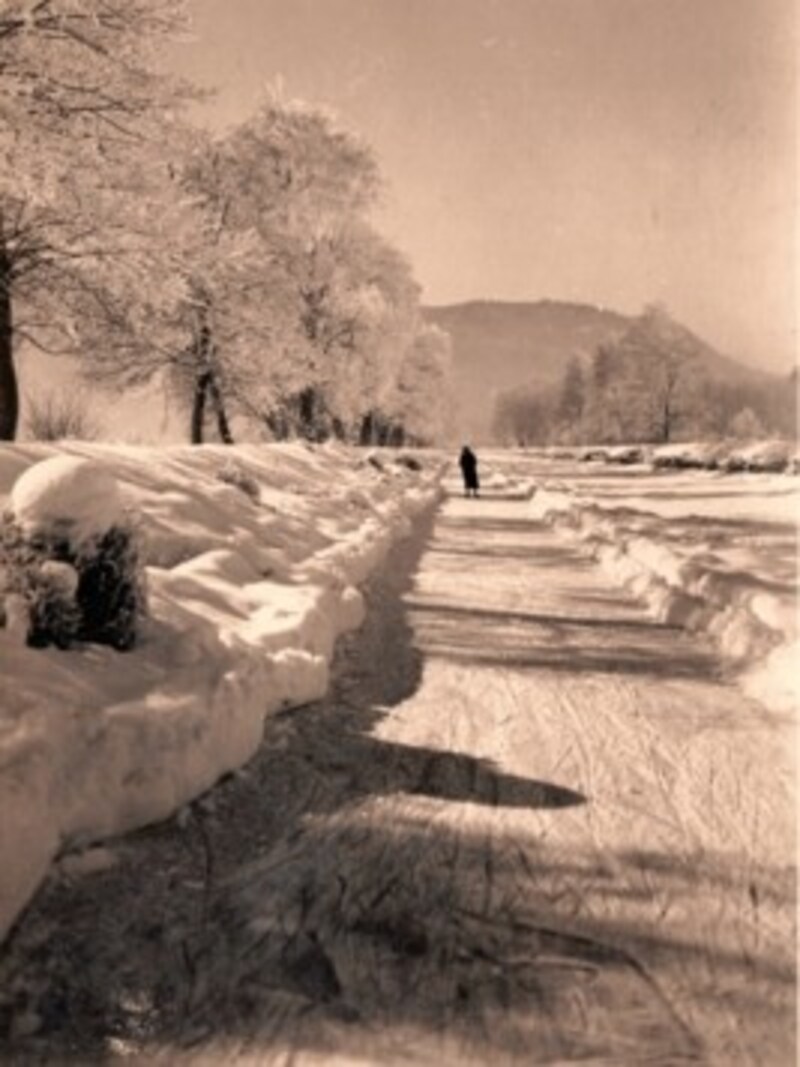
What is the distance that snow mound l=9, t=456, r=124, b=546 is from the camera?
5.98 m

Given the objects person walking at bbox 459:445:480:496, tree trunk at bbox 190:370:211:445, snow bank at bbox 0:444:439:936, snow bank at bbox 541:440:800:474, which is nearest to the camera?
snow bank at bbox 0:444:439:936

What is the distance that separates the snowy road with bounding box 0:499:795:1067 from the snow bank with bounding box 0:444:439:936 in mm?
182

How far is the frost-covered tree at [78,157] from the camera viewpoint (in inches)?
513

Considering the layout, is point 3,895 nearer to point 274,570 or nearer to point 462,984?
point 462,984

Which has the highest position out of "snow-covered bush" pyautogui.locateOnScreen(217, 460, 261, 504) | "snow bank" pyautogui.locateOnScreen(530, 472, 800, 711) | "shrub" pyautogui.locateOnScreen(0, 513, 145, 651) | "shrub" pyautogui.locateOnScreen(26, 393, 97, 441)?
"shrub" pyautogui.locateOnScreen(26, 393, 97, 441)

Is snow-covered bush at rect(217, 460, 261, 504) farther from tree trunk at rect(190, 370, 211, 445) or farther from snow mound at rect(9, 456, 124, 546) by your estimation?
tree trunk at rect(190, 370, 211, 445)

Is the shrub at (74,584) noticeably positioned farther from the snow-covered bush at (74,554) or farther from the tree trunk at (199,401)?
the tree trunk at (199,401)

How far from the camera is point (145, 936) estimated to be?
3.89 meters

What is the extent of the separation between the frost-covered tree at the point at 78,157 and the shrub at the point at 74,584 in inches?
298

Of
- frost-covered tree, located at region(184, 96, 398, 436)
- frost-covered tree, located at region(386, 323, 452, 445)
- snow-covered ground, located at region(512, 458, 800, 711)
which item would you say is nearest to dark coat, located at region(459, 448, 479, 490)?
snow-covered ground, located at region(512, 458, 800, 711)

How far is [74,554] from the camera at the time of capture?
20.0 feet

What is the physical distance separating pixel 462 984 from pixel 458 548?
1291 centimetres

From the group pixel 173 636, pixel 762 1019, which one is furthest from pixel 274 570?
pixel 762 1019

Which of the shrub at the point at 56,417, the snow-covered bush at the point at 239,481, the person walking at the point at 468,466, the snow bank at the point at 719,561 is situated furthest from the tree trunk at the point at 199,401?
the snow-covered bush at the point at 239,481
